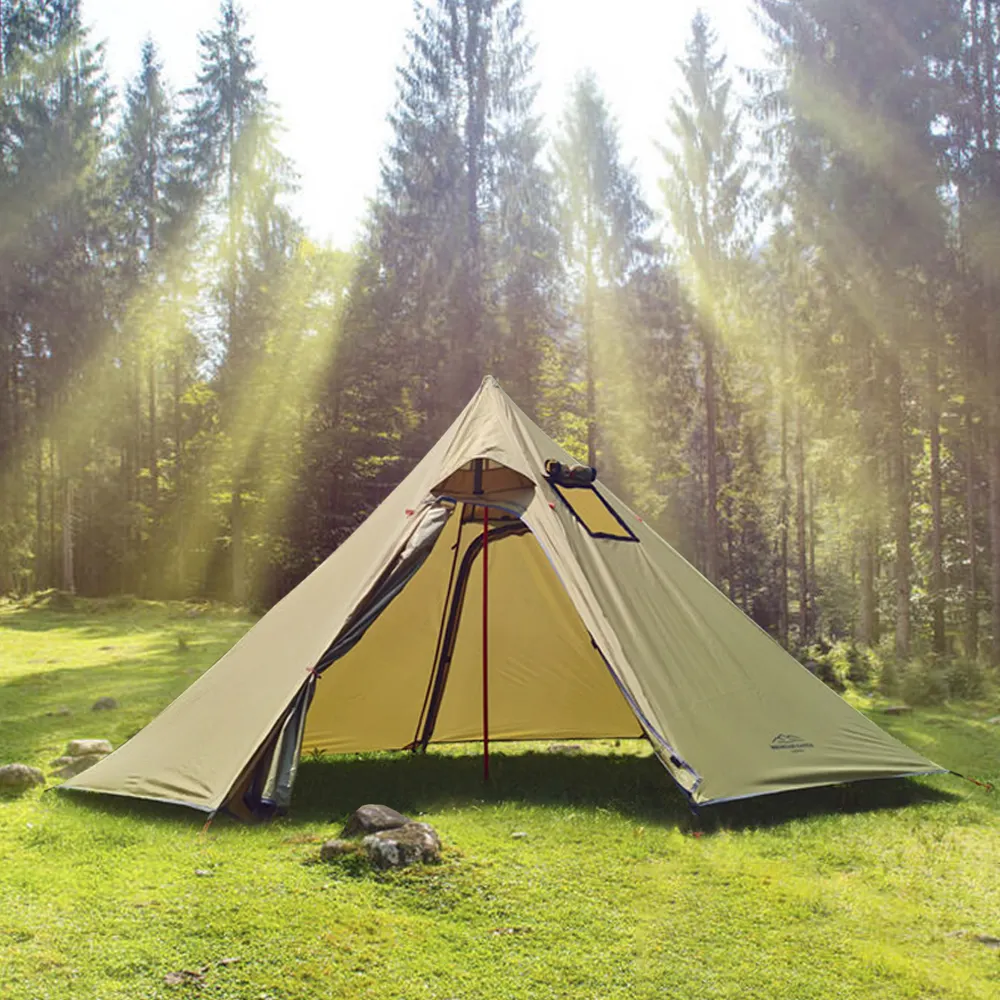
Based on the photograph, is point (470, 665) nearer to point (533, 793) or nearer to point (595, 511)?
point (533, 793)

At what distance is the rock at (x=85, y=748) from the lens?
225 inches

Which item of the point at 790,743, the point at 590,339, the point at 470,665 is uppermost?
the point at 590,339

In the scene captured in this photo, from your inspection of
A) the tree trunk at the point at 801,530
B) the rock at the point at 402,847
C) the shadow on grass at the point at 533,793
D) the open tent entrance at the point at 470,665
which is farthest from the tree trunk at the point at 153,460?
the rock at the point at 402,847

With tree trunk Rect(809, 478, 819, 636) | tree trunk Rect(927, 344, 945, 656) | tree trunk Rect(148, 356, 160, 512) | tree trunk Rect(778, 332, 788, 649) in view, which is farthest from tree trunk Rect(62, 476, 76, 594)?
tree trunk Rect(809, 478, 819, 636)

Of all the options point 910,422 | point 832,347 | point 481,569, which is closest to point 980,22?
point 832,347

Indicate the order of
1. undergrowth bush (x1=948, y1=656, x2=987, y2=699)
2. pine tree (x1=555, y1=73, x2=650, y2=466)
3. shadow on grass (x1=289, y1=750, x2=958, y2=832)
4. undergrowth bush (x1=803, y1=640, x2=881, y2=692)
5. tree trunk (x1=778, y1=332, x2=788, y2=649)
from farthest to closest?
pine tree (x1=555, y1=73, x2=650, y2=466) → tree trunk (x1=778, y1=332, x2=788, y2=649) → undergrowth bush (x1=803, y1=640, x2=881, y2=692) → undergrowth bush (x1=948, y1=656, x2=987, y2=699) → shadow on grass (x1=289, y1=750, x2=958, y2=832)

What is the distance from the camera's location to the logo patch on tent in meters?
4.74

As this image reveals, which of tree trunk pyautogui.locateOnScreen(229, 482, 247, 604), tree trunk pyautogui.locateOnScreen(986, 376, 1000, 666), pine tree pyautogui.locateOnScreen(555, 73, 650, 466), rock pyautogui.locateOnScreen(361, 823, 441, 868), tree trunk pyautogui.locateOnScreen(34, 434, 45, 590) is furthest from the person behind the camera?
tree trunk pyautogui.locateOnScreen(34, 434, 45, 590)

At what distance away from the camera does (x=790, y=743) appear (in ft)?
15.7

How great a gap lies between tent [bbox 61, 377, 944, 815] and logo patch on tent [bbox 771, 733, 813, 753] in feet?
0.04

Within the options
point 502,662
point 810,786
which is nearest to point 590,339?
point 502,662

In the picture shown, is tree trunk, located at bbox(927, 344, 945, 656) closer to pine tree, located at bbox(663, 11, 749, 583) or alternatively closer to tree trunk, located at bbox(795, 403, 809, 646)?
pine tree, located at bbox(663, 11, 749, 583)

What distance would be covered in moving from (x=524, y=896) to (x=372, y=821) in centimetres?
88

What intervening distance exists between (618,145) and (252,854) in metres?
17.6
